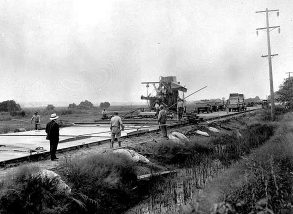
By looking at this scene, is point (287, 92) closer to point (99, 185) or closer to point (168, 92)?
point (168, 92)

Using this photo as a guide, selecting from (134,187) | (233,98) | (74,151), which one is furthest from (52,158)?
(233,98)

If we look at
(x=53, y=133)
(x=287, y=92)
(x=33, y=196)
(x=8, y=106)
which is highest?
(x=8, y=106)

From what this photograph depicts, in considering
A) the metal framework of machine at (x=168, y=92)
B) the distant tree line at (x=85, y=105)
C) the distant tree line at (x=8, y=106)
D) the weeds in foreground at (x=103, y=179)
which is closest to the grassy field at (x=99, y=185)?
the weeds in foreground at (x=103, y=179)

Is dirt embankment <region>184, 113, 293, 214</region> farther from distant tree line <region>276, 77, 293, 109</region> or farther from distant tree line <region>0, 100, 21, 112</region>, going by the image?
distant tree line <region>0, 100, 21, 112</region>

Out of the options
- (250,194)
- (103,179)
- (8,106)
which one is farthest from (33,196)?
(8,106)

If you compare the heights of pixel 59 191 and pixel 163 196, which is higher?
pixel 59 191

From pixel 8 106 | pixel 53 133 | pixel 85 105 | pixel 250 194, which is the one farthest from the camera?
pixel 85 105

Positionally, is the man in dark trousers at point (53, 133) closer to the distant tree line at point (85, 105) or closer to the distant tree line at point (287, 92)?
the distant tree line at point (287, 92)

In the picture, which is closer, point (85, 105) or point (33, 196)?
point (33, 196)

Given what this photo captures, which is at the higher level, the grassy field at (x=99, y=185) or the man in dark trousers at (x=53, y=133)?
the man in dark trousers at (x=53, y=133)

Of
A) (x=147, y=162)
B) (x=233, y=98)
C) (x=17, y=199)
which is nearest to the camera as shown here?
(x=17, y=199)

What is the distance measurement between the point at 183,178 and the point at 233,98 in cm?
3851

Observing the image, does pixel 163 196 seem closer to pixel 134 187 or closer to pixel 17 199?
pixel 134 187

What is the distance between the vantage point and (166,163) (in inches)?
569
